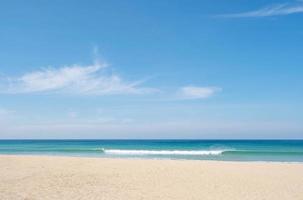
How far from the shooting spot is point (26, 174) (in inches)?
567

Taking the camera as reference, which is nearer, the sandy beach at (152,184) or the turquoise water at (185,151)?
the sandy beach at (152,184)

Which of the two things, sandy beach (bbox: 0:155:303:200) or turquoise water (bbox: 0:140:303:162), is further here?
turquoise water (bbox: 0:140:303:162)

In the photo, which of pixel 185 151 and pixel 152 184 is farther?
pixel 185 151

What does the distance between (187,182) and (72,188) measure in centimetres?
417

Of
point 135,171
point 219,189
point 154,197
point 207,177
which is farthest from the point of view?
point 135,171

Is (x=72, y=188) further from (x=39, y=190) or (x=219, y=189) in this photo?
(x=219, y=189)

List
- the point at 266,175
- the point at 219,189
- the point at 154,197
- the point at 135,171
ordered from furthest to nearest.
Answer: the point at 135,171, the point at 266,175, the point at 219,189, the point at 154,197

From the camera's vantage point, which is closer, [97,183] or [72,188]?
[72,188]

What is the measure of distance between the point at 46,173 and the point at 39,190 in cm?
414

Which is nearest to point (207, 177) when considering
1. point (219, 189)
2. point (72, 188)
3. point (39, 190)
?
point (219, 189)

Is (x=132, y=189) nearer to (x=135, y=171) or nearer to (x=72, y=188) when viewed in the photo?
(x=72, y=188)

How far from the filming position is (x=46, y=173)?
1459 cm

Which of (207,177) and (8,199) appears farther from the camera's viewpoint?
(207,177)

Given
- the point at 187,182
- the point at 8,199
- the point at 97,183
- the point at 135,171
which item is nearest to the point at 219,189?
the point at 187,182
